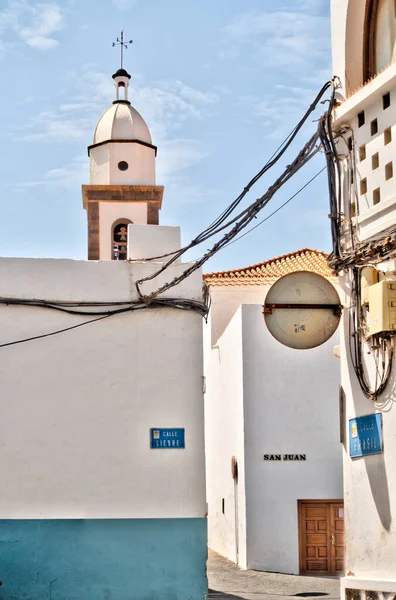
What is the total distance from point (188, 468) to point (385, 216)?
526cm

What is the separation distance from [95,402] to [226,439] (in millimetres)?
10076

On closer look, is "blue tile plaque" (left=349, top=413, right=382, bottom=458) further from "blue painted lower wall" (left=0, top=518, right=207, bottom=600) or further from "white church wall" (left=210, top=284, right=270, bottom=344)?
"white church wall" (left=210, top=284, right=270, bottom=344)

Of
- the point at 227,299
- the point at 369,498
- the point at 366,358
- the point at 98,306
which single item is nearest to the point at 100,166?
the point at 227,299

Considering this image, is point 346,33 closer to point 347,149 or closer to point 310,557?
point 347,149

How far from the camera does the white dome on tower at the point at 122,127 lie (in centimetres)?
2316

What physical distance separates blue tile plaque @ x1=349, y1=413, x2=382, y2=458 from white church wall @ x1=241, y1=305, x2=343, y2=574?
10.1 m

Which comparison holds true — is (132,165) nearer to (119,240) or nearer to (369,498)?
(119,240)

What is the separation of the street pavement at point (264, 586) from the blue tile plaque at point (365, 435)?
618 cm

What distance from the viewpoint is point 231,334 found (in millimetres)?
23047

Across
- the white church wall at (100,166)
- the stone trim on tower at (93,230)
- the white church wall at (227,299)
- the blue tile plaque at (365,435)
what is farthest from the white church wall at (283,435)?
the blue tile plaque at (365,435)

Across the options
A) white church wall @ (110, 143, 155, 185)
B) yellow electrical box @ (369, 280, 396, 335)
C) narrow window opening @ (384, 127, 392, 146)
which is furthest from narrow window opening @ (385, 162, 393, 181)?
white church wall @ (110, 143, 155, 185)

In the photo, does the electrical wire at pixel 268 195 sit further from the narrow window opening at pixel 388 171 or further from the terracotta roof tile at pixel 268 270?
the terracotta roof tile at pixel 268 270

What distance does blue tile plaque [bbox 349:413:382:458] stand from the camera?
1039 centimetres

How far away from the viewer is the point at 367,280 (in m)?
10.5
